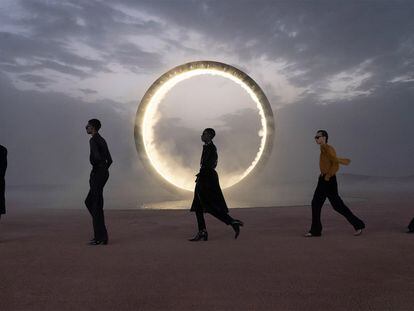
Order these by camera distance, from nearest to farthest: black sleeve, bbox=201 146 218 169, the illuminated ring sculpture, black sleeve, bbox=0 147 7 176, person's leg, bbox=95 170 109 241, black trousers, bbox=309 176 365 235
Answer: person's leg, bbox=95 170 109 241 → black sleeve, bbox=201 146 218 169 → black sleeve, bbox=0 147 7 176 → black trousers, bbox=309 176 365 235 → the illuminated ring sculpture

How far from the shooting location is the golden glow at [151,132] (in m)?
14.7

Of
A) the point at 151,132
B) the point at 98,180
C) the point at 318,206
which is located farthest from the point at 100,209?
the point at 151,132

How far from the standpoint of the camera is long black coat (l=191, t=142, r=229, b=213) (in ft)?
24.3

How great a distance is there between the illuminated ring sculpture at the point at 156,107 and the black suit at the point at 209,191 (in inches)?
285

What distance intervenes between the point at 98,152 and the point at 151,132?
8042mm

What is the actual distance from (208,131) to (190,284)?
3.27 m

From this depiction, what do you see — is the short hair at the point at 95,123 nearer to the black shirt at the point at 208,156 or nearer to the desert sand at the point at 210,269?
the black shirt at the point at 208,156

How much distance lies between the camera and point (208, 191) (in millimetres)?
7449

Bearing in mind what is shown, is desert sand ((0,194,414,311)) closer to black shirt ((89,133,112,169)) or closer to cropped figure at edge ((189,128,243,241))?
cropped figure at edge ((189,128,243,241))

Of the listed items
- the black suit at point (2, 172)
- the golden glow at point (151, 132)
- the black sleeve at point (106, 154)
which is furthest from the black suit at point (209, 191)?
the golden glow at point (151, 132)

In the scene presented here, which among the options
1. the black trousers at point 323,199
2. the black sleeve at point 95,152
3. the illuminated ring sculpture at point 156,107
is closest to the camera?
the black sleeve at point 95,152

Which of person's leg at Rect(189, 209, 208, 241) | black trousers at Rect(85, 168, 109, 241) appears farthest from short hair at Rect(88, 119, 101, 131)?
person's leg at Rect(189, 209, 208, 241)

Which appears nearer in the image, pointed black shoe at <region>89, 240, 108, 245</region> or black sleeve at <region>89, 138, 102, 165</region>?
black sleeve at <region>89, 138, 102, 165</region>

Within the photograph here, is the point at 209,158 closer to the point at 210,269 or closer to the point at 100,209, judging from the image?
the point at 100,209
